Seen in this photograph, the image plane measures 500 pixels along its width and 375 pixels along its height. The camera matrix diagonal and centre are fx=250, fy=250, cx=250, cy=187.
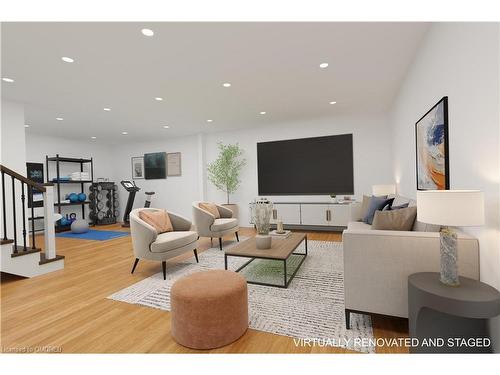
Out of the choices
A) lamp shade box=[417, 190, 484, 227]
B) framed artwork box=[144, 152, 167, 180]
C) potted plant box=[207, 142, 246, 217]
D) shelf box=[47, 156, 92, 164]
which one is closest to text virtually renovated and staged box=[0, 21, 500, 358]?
lamp shade box=[417, 190, 484, 227]

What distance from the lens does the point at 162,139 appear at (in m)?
7.61

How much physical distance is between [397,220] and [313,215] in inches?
131

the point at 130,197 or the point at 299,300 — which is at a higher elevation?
the point at 130,197

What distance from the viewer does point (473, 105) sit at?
5.52ft

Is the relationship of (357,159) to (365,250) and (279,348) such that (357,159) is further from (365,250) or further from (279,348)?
(279,348)

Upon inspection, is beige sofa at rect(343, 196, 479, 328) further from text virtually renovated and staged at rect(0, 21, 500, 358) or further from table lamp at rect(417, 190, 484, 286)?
table lamp at rect(417, 190, 484, 286)

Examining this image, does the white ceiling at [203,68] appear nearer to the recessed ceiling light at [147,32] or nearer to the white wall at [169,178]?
the recessed ceiling light at [147,32]

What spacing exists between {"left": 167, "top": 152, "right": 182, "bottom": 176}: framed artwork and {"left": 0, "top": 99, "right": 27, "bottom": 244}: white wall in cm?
365

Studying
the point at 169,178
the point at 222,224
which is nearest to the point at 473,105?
the point at 222,224

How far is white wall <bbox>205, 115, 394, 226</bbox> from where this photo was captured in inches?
209

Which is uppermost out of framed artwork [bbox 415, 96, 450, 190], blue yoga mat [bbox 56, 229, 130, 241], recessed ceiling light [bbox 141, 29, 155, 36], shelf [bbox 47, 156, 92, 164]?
recessed ceiling light [bbox 141, 29, 155, 36]

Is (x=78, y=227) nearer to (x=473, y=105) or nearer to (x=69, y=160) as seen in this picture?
(x=69, y=160)

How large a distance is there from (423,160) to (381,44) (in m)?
1.32
